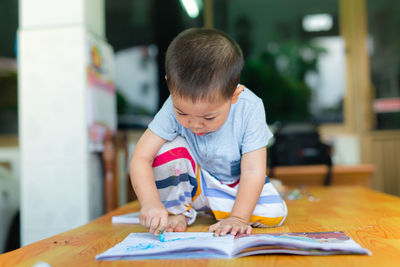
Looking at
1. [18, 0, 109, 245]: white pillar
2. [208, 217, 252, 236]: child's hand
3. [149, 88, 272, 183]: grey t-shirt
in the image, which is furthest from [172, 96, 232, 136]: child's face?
[18, 0, 109, 245]: white pillar

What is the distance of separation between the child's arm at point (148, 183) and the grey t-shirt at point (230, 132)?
0.04 m

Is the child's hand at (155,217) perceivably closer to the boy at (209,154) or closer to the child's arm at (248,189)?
the boy at (209,154)

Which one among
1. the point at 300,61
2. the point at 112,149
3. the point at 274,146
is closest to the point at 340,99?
the point at 300,61

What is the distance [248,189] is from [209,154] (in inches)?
6.2

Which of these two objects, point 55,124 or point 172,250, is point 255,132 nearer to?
point 172,250

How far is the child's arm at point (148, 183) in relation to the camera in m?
0.96

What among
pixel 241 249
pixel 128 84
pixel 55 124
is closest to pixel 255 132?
pixel 241 249

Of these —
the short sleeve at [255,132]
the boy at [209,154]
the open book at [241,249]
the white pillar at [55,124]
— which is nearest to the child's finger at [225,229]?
the boy at [209,154]

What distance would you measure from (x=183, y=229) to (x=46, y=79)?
43.6 inches

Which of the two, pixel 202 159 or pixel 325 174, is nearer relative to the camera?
pixel 202 159

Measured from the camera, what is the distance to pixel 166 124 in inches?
44.4

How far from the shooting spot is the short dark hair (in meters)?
0.90

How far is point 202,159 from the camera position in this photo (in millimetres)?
1173

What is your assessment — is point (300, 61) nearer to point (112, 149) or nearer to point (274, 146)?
point (274, 146)
